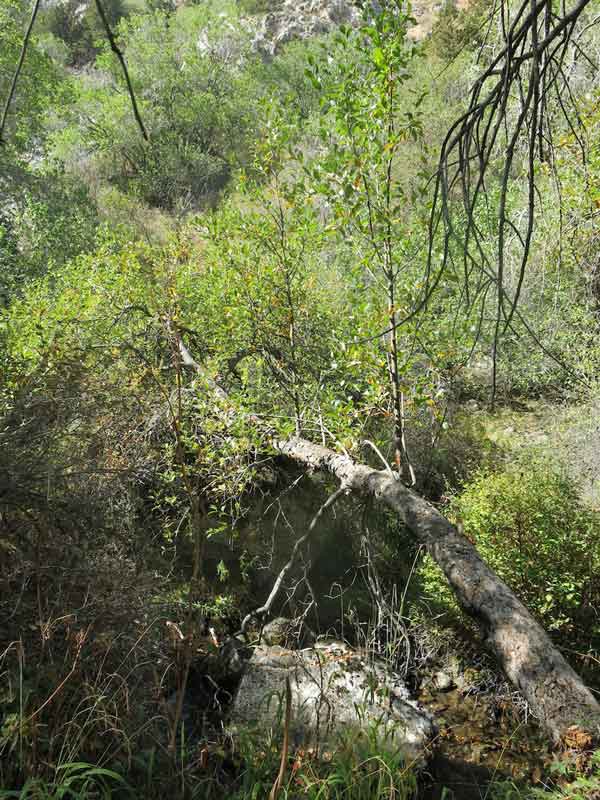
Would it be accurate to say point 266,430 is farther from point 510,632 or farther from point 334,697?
point 510,632

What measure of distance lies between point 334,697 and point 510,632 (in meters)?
2.35

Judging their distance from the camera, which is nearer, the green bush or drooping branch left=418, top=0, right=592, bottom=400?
drooping branch left=418, top=0, right=592, bottom=400

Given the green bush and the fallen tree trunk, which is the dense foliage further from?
the fallen tree trunk

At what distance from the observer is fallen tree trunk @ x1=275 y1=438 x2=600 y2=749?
6.77ft

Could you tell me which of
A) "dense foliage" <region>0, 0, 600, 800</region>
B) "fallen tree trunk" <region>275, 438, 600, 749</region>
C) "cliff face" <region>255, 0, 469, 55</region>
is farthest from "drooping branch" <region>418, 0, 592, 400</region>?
"cliff face" <region>255, 0, 469, 55</region>

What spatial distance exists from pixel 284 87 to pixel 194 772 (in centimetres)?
3014

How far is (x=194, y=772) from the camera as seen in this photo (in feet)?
10.1

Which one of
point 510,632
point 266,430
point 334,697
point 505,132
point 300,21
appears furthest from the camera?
point 300,21

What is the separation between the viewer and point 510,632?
2.43 m

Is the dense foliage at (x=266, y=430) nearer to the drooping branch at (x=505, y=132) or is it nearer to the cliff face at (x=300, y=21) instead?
the drooping branch at (x=505, y=132)

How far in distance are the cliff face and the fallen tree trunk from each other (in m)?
39.3

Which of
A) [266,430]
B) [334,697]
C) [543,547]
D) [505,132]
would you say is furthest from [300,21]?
[505,132]

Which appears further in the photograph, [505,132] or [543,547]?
[543,547]

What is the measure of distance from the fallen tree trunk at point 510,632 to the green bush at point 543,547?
194 cm
